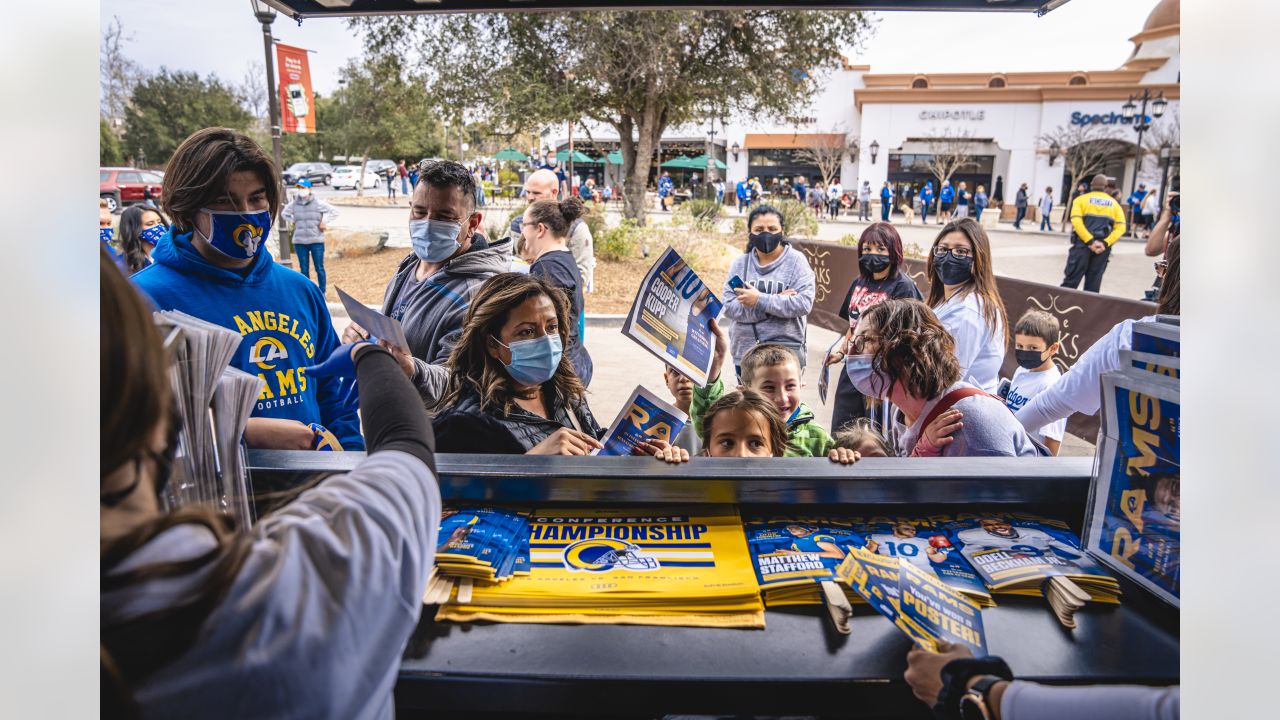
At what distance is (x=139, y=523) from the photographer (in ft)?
2.43

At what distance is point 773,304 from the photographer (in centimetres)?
460

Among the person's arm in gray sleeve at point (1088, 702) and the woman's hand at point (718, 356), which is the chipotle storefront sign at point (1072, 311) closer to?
the woman's hand at point (718, 356)

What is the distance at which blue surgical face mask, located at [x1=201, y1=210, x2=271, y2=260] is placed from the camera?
6.34ft

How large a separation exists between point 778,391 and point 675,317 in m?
0.94

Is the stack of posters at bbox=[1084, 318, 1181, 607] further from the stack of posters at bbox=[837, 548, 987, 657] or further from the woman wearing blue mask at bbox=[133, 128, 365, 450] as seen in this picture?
the woman wearing blue mask at bbox=[133, 128, 365, 450]

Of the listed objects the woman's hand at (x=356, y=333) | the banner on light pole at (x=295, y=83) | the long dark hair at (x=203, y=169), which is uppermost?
the banner on light pole at (x=295, y=83)

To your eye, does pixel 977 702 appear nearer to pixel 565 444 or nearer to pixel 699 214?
pixel 565 444

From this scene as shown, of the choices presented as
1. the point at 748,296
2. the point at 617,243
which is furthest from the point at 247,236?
the point at 617,243

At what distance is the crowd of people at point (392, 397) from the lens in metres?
0.72

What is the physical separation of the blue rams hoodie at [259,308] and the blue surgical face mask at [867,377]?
65.3 inches

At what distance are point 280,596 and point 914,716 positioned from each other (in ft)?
3.36

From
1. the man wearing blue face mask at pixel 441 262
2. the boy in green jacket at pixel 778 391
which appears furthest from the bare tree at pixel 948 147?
the man wearing blue face mask at pixel 441 262
